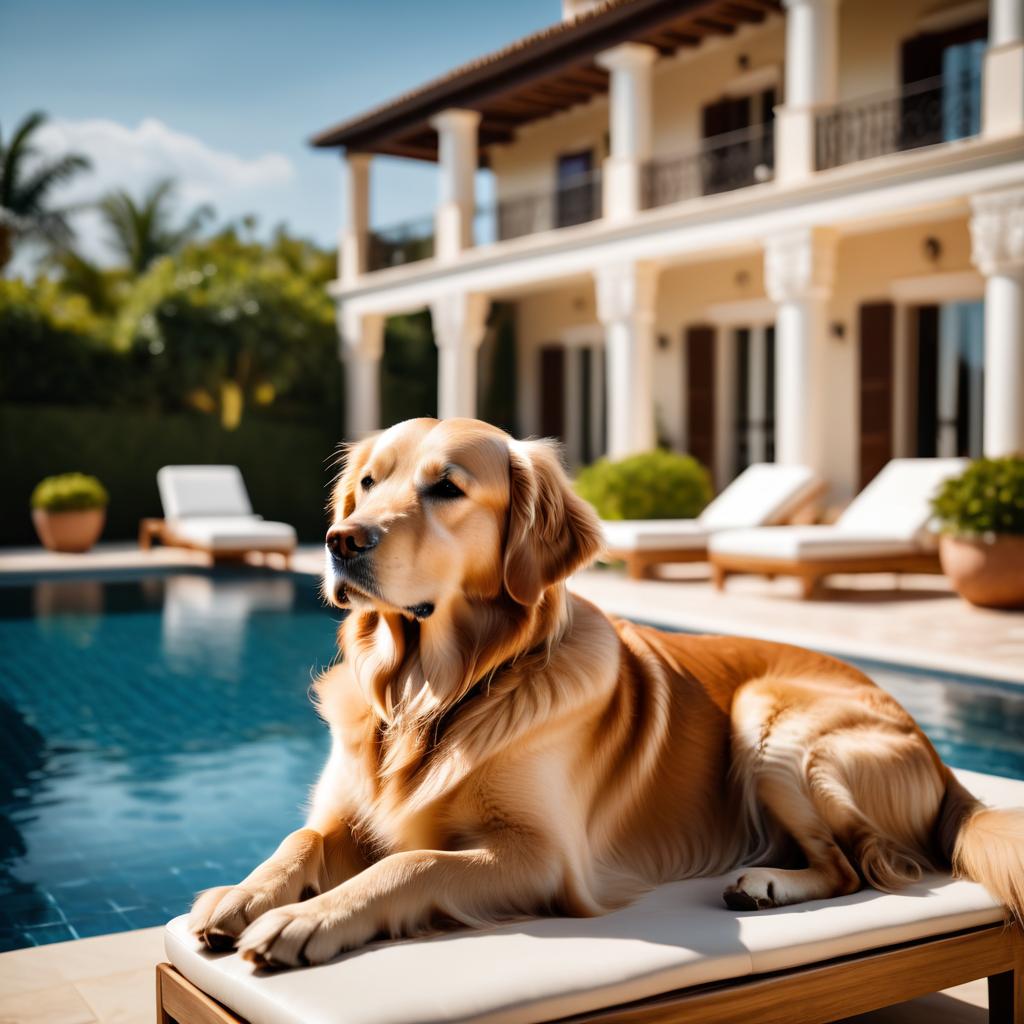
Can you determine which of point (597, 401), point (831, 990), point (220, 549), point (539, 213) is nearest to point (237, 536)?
point (220, 549)

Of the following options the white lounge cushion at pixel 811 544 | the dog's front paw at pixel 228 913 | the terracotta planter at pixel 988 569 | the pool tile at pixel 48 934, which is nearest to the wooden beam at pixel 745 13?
the white lounge cushion at pixel 811 544

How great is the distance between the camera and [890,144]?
13680mm

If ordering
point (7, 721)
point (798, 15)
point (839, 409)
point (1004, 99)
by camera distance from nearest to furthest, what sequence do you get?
1. point (7, 721)
2. point (1004, 99)
3. point (798, 15)
4. point (839, 409)

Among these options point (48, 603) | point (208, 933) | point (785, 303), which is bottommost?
point (48, 603)

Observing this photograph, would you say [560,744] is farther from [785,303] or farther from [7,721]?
[785,303]

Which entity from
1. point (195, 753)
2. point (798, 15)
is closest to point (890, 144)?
point (798, 15)

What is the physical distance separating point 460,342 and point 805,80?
21.7 ft

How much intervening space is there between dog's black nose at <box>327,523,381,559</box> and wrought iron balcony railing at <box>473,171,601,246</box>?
1615cm

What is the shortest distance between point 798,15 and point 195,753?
1101cm

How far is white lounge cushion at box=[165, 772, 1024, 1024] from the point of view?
5.16ft

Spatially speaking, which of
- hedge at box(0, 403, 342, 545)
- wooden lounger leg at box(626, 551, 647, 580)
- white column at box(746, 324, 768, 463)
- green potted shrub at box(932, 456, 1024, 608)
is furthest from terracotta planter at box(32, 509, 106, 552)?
green potted shrub at box(932, 456, 1024, 608)

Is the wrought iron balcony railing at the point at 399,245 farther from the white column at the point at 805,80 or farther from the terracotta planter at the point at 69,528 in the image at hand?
the white column at the point at 805,80

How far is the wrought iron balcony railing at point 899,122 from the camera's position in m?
13.1

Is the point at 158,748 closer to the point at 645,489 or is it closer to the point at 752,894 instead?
the point at 752,894
